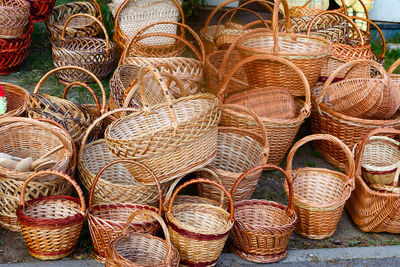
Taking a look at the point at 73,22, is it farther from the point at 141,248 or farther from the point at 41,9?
the point at 141,248

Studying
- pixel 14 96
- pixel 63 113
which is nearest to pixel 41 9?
pixel 14 96

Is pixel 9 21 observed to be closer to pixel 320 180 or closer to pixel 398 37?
pixel 320 180

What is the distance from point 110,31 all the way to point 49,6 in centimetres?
108

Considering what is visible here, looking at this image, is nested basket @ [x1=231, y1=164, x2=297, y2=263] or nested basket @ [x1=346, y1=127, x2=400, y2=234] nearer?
nested basket @ [x1=231, y1=164, x2=297, y2=263]

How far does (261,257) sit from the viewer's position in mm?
2787

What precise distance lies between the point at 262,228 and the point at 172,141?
2.37 ft

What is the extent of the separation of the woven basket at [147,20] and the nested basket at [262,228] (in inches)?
95.9

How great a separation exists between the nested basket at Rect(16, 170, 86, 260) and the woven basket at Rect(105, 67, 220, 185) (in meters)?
0.38

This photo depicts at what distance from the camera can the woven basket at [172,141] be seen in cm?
264

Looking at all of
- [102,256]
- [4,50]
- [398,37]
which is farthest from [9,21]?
[398,37]

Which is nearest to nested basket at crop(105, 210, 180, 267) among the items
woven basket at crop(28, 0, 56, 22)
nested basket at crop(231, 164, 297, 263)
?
nested basket at crop(231, 164, 297, 263)

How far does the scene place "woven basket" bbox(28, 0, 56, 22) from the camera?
502cm

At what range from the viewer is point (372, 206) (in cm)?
313

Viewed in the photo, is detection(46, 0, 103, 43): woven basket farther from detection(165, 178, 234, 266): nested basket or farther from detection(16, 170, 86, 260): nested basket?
detection(165, 178, 234, 266): nested basket
